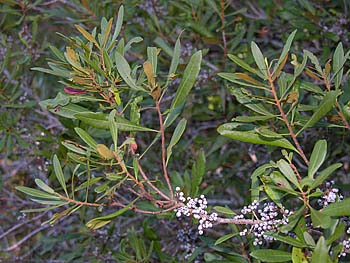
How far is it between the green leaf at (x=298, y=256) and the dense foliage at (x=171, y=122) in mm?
25

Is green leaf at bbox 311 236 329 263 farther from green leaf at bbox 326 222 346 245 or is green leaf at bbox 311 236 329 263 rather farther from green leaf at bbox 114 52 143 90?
green leaf at bbox 114 52 143 90

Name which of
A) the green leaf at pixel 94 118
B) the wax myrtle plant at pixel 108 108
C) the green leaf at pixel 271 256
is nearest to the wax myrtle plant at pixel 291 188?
the green leaf at pixel 271 256

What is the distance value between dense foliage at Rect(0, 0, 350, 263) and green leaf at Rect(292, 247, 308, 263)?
2 centimetres

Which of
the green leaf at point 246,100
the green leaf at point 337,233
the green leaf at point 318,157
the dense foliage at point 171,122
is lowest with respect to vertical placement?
the dense foliage at point 171,122

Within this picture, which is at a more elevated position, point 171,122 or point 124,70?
point 124,70

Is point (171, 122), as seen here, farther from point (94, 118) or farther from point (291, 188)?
point (291, 188)

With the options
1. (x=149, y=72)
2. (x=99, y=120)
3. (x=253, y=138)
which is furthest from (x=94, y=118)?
(x=253, y=138)

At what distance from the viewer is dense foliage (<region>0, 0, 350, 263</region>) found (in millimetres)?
1183

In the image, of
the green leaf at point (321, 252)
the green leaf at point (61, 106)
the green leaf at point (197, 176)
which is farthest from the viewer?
the green leaf at point (197, 176)

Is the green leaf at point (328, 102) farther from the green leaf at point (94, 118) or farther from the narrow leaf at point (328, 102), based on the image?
the green leaf at point (94, 118)

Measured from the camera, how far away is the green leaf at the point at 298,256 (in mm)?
1018

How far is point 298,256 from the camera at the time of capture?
3.35 ft

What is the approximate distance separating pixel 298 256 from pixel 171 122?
0.39 meters

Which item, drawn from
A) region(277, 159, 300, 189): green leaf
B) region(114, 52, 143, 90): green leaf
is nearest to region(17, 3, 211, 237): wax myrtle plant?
region(114, 52, 143, 90): green leaf
